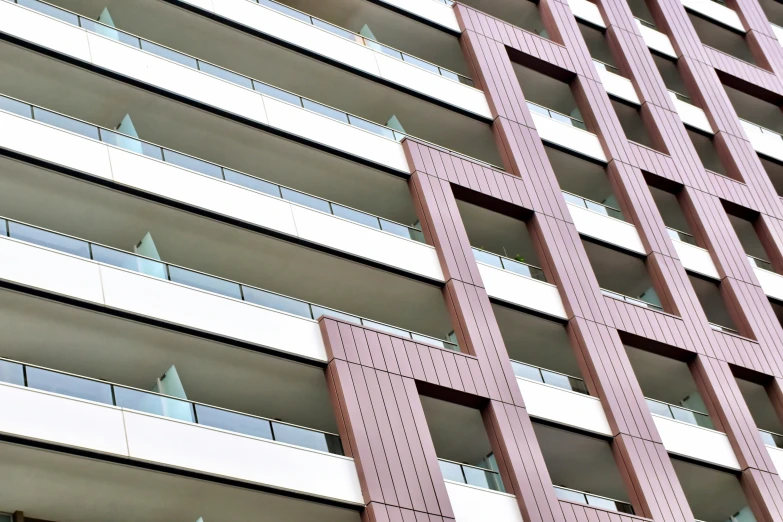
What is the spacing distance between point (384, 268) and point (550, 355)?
6.15 metres

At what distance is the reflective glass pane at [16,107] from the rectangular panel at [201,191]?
6.79 ft

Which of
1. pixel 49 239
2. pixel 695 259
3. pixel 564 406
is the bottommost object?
pixel 564 406

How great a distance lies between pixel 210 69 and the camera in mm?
30531

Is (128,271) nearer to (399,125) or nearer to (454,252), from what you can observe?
(454,252)

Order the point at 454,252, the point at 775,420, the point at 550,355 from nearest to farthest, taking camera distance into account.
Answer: the point at 454,252
the point at 550,355
the point at 775,420

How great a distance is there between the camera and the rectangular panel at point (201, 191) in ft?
86.3

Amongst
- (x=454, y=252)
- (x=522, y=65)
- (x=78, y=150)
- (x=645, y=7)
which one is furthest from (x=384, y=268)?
(x=645, y=7)

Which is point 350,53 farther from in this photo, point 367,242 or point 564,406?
point 564,406

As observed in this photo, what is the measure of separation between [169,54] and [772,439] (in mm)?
20265

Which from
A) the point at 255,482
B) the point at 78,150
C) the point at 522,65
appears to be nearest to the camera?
the point at 255,482

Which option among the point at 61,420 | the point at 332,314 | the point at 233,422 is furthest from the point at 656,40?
the point at 61,420

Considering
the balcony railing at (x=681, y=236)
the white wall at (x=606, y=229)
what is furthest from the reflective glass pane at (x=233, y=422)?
the balcony railing at (x=681, y=236)

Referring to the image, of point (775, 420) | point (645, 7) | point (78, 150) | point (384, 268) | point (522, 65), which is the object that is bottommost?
point (775, 420)

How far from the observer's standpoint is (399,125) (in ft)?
111
